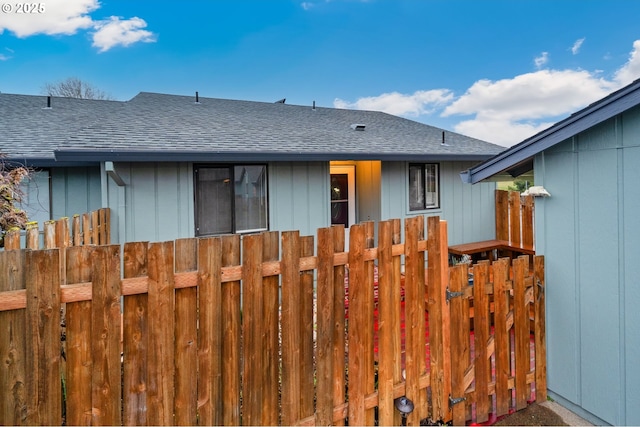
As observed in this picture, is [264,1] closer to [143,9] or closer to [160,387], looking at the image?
[143,9]

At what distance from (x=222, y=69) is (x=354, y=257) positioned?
16.7 metres

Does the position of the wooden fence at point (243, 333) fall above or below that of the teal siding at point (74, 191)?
below

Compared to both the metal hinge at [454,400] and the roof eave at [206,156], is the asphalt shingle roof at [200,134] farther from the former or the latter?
the metal hinge at [454,400]

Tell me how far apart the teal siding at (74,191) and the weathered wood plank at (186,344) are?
21.0 ft

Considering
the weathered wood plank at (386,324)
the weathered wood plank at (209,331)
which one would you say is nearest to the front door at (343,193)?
the weathered wood plank at (386,324)

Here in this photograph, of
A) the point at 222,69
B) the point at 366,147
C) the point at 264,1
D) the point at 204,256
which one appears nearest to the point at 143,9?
the point at 264,1

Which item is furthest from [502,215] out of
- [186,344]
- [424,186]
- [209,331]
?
[186,344]

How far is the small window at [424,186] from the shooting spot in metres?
8.55

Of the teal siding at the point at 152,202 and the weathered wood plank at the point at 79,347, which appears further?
the teal siding at the point at 152,202

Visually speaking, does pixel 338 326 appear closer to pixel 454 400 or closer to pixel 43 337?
pixel 454 400

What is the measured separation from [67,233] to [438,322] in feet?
12.8

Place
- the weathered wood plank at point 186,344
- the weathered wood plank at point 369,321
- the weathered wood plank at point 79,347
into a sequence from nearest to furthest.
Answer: the weathered wood plank at point 79,347 < the weathered wood plank at point 186,344 < the weathered wood plank at point 369,321

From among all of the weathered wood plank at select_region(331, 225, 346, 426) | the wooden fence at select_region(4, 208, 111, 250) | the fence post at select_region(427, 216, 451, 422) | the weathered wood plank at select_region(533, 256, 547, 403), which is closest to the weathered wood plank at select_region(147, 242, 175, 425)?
the weathered wood plank at select_region(331, 225, 346, 426)

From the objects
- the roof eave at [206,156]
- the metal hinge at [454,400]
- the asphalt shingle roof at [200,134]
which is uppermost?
the asphalt shingle roof at [200,134]
